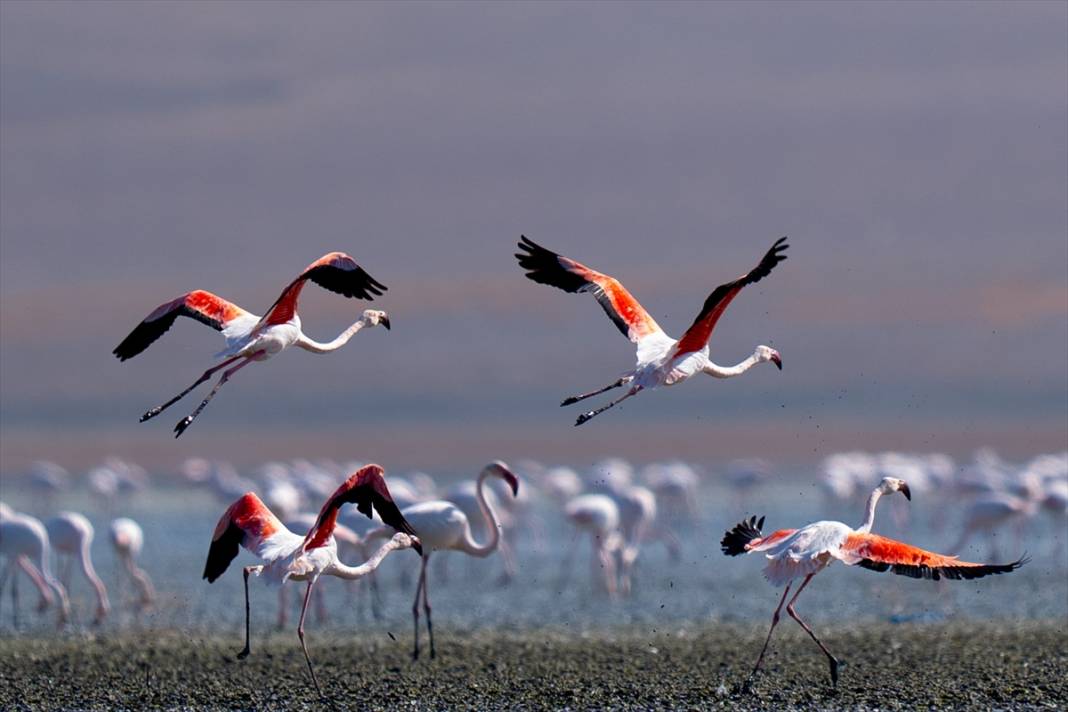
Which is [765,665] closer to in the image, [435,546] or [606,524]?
[435,546]

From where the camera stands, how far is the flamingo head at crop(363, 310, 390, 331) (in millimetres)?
13827

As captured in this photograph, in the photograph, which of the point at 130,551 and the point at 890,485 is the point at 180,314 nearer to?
the point at 890,485

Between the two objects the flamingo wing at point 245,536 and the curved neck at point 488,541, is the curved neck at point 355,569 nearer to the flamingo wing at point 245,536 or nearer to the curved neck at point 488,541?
the flamingo wing at point 245,536

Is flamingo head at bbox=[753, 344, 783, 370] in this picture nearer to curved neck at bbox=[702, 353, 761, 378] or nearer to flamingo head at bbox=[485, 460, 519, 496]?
curved neck at bbox=[702, 353, 761, 378]

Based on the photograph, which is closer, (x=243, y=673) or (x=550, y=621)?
(x=243, y=673)

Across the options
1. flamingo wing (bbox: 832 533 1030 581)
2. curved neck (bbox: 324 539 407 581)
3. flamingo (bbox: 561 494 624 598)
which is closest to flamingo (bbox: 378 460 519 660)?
curved neck (bbox: 324 539 407 581)

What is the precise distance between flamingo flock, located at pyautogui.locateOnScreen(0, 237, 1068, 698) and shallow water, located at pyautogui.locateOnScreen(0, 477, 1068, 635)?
256 mm

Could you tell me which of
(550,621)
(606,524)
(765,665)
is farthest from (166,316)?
(606,524)

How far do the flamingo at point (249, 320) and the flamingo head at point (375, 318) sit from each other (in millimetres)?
598

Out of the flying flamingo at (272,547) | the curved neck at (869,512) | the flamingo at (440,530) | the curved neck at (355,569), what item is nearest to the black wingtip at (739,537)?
the curved neck at (869,512)

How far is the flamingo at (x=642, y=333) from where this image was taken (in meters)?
12.5

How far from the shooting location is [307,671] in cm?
1416

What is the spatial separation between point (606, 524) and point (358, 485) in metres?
10.8

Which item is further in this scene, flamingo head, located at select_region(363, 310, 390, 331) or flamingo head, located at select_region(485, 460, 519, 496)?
flamingo head, located at select_region(485, 460, 519, 496)
